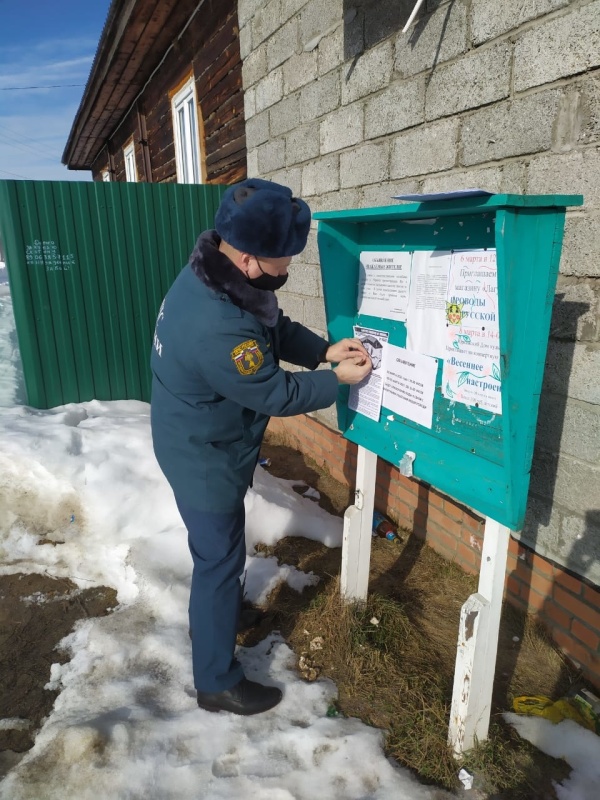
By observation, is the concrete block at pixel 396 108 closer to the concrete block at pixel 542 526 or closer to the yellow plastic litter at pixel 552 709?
the concrete block at pixel 542 526

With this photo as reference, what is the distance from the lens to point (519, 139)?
7.28 ft

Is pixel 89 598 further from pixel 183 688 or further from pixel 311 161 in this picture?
pixel 311 161

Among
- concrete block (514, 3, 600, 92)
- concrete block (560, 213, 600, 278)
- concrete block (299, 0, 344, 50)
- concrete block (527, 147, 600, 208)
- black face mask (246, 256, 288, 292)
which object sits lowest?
black face mask (246, 256, 288, 292)

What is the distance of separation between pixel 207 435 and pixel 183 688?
1.18 metres

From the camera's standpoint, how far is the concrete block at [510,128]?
209 centimetres

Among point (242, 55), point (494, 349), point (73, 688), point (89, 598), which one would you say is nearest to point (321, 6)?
point (242, 55)

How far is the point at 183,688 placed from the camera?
90.1 inches

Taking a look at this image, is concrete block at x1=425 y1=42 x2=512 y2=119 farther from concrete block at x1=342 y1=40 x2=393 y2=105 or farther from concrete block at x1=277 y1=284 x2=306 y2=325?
concrete block at x1=277 y1=284 x2=306 y2=325

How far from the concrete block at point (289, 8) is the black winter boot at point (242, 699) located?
4.19 meters

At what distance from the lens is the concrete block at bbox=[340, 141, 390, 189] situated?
3.11 metres

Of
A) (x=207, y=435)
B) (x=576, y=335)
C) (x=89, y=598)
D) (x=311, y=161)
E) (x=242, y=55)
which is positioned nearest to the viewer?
(x=207, y=435)

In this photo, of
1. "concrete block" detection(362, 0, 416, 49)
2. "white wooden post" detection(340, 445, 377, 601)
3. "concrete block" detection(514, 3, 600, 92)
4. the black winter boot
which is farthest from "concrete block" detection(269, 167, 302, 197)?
the black winter boot

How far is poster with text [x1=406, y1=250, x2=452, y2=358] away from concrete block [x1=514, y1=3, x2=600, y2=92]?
0.94 m

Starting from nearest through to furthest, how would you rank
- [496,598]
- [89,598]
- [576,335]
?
[496,598] → [576,335] → [89,598]
